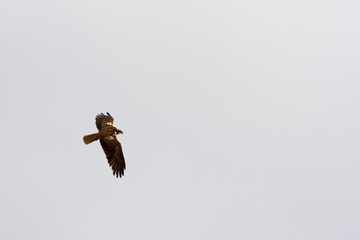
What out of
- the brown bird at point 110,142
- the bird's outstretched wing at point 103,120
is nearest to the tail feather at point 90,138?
the brown bird at point 110,142

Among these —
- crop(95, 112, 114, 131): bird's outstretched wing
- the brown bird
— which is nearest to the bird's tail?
the brown bird

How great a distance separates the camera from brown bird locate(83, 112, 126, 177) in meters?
28.4

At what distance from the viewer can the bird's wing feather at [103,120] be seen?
2903 centimetres

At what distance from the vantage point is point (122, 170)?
29.4m

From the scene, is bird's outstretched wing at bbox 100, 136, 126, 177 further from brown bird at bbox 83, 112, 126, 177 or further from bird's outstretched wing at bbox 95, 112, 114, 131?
bird's outstretched wing at bbox 95, 112, 114, 131

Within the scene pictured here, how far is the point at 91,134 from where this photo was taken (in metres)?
28.1

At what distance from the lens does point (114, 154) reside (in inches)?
1143

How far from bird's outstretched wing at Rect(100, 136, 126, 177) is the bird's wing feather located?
37.9 inches

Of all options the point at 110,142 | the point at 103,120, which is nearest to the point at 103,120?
the point at 103,120

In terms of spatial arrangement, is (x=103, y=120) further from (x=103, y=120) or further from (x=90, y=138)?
(x=90, y=138)

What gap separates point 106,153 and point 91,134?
152 centimetres

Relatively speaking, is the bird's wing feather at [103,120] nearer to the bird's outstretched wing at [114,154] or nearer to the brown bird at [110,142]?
the brown bird at [110,142]

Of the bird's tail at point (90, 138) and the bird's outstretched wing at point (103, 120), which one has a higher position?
the bird's outstretched wing at point (103, 120)

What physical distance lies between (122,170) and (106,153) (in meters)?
1.36
